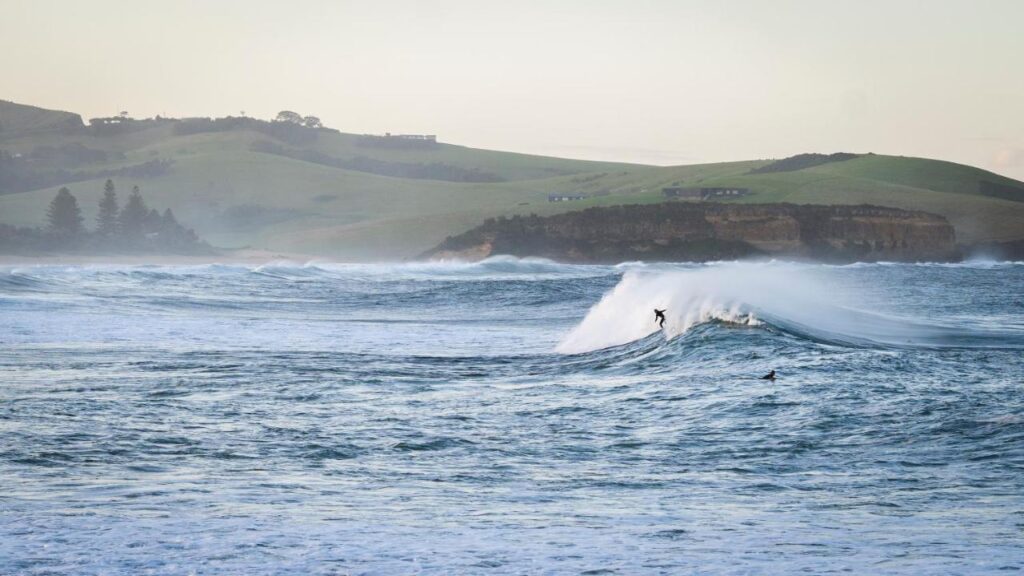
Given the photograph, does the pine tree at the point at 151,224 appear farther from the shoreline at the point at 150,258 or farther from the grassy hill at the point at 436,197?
the grassy hill at the point at 436,197

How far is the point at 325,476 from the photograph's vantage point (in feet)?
29.6

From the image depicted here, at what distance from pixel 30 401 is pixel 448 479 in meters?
5.72

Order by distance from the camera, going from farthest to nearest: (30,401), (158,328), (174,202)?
(174,202), (158,328), (30,401)

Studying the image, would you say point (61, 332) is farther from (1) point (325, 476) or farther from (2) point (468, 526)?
(2) point (468, 526)

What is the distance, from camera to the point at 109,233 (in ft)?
427

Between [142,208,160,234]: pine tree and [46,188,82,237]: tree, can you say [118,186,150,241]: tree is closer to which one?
[142,208,160,234]: pine tree

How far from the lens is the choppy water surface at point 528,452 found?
6855 millimetres

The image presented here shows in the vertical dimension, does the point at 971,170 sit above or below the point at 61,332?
above

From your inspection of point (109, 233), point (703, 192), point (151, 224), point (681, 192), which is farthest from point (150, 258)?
point (703, 192)

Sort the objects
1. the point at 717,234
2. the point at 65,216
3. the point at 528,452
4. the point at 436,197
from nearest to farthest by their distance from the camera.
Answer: the point at 528,452, the point at 717,234, the point at 65,216, the point at 436,197

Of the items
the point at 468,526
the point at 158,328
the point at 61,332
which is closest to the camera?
the point at 468,526

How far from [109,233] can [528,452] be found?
127080mm

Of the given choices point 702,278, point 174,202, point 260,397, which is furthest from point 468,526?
point 174,202

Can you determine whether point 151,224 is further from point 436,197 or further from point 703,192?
point 703,192
